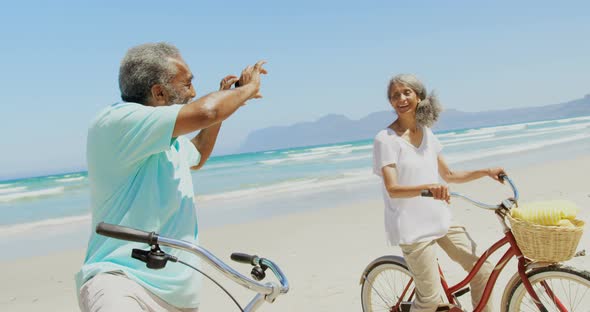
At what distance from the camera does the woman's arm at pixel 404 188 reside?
3160mm

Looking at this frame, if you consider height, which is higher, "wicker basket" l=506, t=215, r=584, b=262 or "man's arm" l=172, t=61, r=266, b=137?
"man's arm" l=172, t=61, r=266, b=137

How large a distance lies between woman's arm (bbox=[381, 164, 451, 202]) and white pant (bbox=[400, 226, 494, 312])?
418 millimetres

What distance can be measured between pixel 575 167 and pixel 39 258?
13.6m

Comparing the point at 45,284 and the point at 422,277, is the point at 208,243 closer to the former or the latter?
the point at 45,284

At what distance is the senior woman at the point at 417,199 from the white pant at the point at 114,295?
1.89m

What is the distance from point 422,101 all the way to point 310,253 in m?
4.38

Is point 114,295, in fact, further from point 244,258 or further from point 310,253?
point 310,253

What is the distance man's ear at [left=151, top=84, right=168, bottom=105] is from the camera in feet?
7.25

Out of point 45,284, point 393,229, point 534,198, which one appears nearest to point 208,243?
point 45,284

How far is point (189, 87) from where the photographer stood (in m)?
2.29

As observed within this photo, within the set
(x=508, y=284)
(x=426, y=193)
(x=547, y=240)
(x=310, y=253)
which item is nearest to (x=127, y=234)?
→ (x=426, y=193)

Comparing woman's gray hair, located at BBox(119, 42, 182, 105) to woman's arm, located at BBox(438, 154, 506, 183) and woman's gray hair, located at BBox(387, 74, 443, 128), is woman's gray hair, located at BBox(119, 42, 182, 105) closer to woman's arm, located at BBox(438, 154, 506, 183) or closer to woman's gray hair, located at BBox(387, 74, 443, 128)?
woman's gray hair, located at BBox(387, 74, 443, 128)

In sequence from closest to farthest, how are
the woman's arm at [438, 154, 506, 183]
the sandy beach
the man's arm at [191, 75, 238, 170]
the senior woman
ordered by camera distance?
the man's arm at [191, 75, 238, 170], the senior woman, the woman's arm at [438, 154, 506, 183], the sandy beach

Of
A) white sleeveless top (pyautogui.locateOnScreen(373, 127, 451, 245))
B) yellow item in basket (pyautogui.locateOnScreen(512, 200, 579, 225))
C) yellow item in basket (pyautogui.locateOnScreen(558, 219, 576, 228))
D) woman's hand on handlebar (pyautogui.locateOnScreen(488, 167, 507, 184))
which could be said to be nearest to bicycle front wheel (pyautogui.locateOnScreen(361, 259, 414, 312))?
white sleeveless top (pyautogui.locateOnScreen(373, 127, 451, 245))
